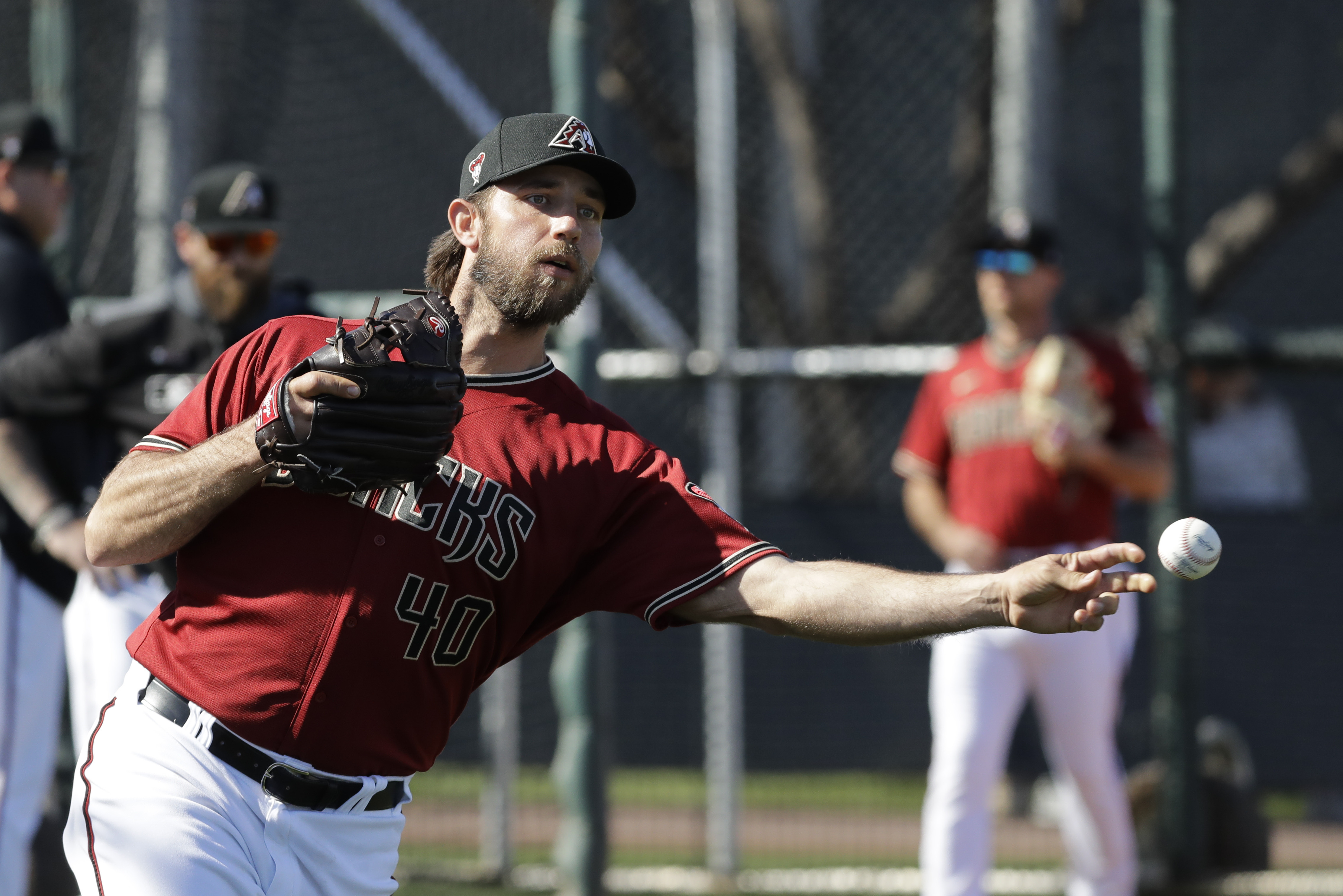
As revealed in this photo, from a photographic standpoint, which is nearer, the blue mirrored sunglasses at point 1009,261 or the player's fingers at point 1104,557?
the player's fingers at point 1104,557

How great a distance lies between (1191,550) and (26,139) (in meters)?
4.19

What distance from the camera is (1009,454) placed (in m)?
5.21

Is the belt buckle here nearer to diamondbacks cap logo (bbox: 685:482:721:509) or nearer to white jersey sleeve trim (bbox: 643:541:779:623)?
white jersey sleeve trim (bbox: 643:541:779:623)

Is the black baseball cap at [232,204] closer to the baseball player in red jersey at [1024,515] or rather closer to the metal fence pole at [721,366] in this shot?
the metal fence pole at [721,366]

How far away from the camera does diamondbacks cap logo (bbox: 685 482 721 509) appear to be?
2.84 meters

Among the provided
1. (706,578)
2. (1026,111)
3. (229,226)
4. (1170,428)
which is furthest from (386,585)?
(1026,111)

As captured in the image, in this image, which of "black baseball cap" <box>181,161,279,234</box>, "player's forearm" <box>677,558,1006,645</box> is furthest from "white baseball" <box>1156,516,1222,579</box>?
"black baseball cap" <box>181,161,279,234</box>

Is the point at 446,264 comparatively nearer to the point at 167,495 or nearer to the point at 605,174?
the point at 605,174

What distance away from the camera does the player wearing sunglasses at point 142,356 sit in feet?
14.1

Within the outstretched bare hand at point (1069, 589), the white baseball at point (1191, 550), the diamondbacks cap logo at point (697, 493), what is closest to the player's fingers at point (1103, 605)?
the outstretched bare hand at point (1069, 589)

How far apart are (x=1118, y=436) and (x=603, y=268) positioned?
206 centimetres

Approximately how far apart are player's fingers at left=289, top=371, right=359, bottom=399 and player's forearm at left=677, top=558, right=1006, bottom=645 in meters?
0.80

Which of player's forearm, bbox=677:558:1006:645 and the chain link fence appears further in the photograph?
the chain link fence

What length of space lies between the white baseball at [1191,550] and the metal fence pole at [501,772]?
3927 millimetres
